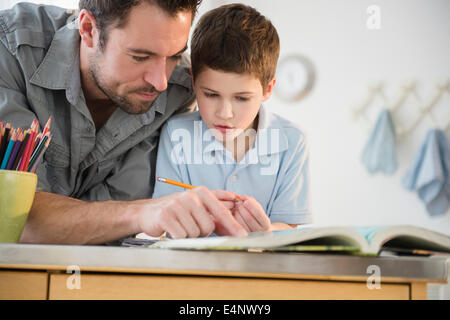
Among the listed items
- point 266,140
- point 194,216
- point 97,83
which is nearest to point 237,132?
point 266,140

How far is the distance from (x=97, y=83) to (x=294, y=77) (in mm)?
1450

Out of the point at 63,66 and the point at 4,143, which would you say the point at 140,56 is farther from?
the point at 4,143

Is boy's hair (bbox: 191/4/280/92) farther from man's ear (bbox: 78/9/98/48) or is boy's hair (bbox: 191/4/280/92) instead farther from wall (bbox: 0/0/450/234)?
wall (bbox: 0/0/450/234)

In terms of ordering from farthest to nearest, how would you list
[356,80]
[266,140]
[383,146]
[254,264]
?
[356,80]
[383,146]
[266,140]
[254,264]

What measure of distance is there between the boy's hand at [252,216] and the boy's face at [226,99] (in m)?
0.37

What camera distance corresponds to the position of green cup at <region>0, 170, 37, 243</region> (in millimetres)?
591

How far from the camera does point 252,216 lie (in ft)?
2.52

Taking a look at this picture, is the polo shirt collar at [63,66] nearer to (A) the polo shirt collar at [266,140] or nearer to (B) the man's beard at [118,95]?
(B) the man's beard at [118,95]

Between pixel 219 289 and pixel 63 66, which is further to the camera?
pixel 63 66

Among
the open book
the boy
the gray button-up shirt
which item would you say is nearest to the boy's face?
the boy

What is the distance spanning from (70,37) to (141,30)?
0.74 ft

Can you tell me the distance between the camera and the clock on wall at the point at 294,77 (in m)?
2.42

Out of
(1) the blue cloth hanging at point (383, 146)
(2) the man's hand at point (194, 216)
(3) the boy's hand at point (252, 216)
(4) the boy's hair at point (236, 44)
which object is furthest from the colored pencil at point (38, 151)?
(1) the blue cloth hanging at point (383, 146)

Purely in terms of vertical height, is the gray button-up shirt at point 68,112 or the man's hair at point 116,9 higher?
the man's hair at point 116,9
